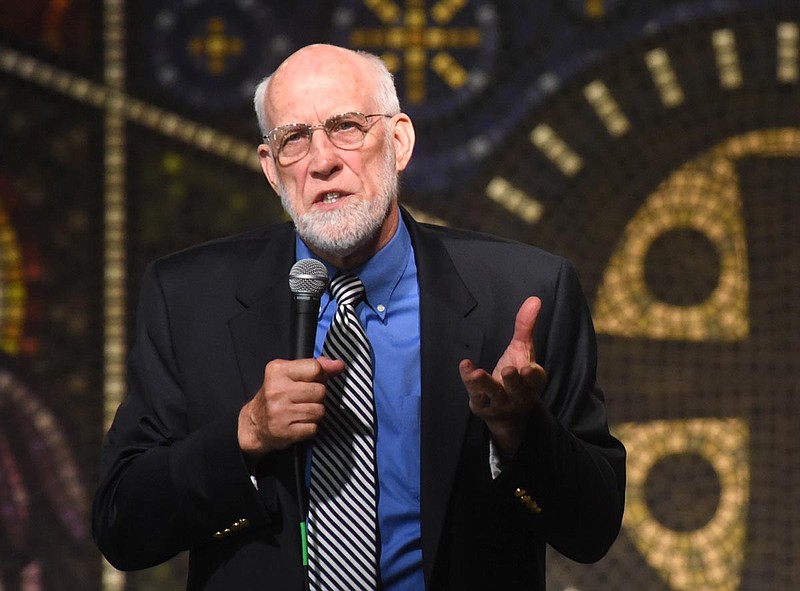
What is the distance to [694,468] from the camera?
4008mm

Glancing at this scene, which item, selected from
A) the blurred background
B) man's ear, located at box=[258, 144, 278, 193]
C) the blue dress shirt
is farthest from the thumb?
the blurred background

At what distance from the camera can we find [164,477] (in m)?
1.95

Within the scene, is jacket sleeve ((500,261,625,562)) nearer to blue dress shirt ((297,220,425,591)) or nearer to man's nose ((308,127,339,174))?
blue dress shirt ((297,220,425,591))

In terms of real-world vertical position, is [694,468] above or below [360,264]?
below

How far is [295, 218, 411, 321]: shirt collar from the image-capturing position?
212 cm

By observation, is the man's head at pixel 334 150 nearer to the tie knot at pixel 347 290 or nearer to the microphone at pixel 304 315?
the tie knot at pixel 347 290

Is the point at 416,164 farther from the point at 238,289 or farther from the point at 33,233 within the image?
the point at 238,289

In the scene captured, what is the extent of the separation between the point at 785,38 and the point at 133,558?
2.73 metres

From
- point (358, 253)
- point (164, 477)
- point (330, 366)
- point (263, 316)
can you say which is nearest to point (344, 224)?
point (358, 253)

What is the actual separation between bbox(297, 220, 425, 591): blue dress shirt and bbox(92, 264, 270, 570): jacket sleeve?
0.18 m

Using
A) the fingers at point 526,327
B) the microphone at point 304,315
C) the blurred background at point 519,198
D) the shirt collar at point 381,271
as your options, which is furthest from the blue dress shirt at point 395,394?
the blurred background at point 519,198

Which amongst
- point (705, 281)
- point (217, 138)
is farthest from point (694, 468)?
point (217, 138)

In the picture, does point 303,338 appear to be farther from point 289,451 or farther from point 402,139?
point 402,139

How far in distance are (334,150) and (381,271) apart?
200mm
